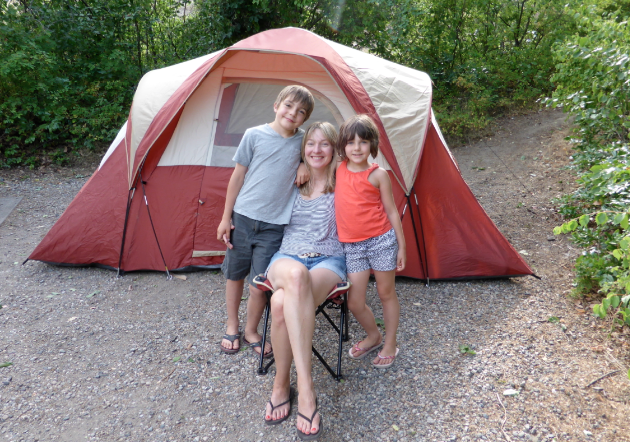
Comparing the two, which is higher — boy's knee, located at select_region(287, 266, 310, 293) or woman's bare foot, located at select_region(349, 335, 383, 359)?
boy's knee, located at select_region(287, 266, 310, 293)

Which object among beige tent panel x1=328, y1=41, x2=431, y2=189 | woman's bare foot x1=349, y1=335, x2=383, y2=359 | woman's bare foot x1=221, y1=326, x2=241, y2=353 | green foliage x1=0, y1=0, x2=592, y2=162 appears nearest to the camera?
woman's bare foot x1=349, y1=335, x2=383, y2=359

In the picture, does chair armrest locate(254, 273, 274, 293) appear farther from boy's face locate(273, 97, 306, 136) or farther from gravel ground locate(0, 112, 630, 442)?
boy's face locate(273, 97, 306, 136)

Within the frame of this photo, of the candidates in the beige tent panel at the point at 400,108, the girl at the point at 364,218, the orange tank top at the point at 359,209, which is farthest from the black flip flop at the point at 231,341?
the beige tent panel at the point at 400,108

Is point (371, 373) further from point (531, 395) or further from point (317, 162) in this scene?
point (317, 162)

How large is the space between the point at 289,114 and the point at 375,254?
90 cm

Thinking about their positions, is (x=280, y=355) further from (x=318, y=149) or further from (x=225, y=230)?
(x=318, y=149)

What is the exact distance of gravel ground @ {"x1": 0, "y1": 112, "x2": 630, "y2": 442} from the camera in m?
2.18

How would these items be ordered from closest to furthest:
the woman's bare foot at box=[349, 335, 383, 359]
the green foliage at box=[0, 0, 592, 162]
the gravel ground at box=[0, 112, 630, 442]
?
the gravel ground at box=[0, 112, 630, 442], the woman's bare foot at box=[349, 335, 383, 359], the green foliage at box=[0, 0, 592, 162]

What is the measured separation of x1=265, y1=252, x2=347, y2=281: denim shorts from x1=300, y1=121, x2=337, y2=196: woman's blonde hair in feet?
1.26

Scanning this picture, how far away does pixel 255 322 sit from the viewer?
2773 mm

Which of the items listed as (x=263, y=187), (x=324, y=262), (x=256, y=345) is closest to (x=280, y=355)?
(x=324, y=262)

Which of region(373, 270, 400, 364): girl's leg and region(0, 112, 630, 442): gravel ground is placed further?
region(373, 270, 400, 364): girl's leg

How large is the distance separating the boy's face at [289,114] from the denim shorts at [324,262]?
0.72 metres

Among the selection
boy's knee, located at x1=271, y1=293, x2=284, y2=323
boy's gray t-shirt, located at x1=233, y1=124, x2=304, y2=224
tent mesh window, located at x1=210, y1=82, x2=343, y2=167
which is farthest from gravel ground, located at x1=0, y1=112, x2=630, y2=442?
tent mesh window, located at x1=210, y1=82, x2=343, y2=167
